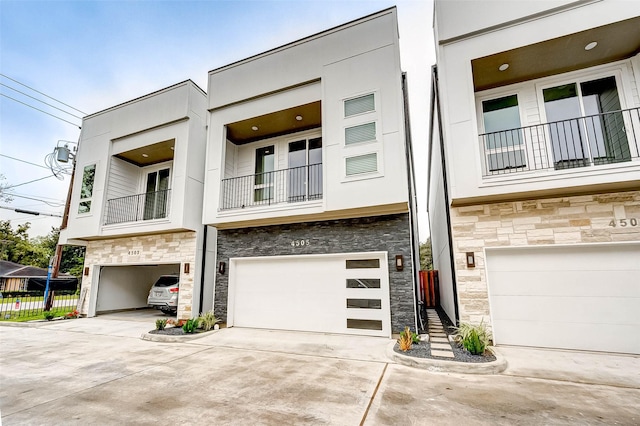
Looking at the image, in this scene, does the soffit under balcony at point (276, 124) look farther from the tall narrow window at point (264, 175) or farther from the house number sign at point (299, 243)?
the house number sign at point (299, 243)

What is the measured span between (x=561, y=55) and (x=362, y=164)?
472 cm

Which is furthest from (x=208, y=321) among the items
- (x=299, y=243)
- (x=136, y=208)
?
(x=136, y=208)

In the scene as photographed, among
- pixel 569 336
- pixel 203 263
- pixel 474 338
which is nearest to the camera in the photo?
pixel 474 338

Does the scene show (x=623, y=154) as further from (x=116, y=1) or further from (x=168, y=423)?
(x=116, y=1)

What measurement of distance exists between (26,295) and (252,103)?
21.3 meters

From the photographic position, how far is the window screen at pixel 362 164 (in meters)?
7.00

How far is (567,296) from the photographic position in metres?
5.70

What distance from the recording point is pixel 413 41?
10055mm

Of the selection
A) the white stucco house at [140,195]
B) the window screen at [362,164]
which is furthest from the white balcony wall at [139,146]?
the window screen at [362,164]

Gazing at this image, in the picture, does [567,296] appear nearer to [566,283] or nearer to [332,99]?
[566,283]

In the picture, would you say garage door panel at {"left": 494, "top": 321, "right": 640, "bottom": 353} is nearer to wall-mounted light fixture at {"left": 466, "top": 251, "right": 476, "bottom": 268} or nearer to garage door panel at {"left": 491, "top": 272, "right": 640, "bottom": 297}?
garage door panel at {"left": 491, "top": 272, "right": 640, "bottom": 297}

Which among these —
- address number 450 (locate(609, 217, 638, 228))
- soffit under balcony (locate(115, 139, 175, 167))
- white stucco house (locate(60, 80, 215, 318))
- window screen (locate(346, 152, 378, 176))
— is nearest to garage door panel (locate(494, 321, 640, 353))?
address number 450 (locate(609, 217, 638, 228))

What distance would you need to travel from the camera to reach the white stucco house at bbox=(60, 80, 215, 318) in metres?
9.47

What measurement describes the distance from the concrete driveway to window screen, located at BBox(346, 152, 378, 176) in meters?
3.90
